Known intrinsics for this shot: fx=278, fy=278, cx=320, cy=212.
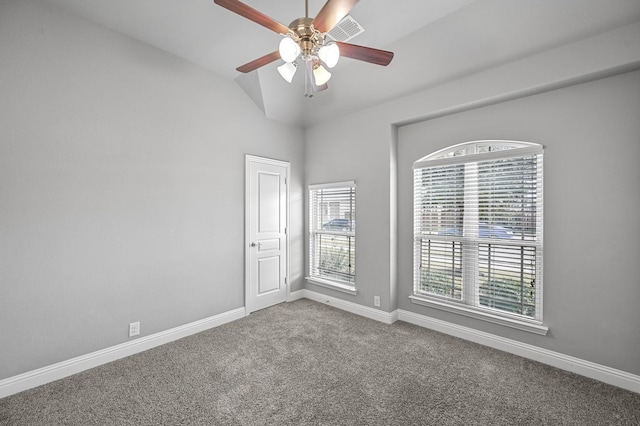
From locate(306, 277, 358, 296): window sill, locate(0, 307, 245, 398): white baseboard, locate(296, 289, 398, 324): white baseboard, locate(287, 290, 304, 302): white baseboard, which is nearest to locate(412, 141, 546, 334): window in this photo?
locate(296, 289, 398, 324): white baseboard

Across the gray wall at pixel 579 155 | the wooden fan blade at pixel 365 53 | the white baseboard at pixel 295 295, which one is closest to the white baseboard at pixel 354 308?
the white baseboard at pixel 295 295

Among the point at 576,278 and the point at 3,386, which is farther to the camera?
the point at 576,278

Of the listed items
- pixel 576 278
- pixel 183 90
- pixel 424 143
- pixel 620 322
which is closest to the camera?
pixel 620 322

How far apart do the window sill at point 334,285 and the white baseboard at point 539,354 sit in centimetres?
83

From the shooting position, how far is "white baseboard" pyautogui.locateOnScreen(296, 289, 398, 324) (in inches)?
138

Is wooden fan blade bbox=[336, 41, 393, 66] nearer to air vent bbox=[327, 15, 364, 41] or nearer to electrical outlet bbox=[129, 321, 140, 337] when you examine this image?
air vent bbox=[327, 15, 364, 41]

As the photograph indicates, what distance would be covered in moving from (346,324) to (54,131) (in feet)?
11.4

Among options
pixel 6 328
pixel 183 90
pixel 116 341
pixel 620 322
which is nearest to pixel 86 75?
pixel 183 90

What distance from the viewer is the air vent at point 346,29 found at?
2386 millimetres

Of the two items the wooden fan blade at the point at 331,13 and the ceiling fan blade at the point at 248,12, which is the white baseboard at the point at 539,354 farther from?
the ceiling fan blade at the point at 248,12

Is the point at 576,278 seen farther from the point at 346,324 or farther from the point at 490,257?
the point at 346,324

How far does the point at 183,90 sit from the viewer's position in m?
3.10

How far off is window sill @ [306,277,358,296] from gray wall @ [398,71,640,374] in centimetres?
178

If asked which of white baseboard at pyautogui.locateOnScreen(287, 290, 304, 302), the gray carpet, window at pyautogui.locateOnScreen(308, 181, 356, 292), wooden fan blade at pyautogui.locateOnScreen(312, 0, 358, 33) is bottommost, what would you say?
the gray carpet
